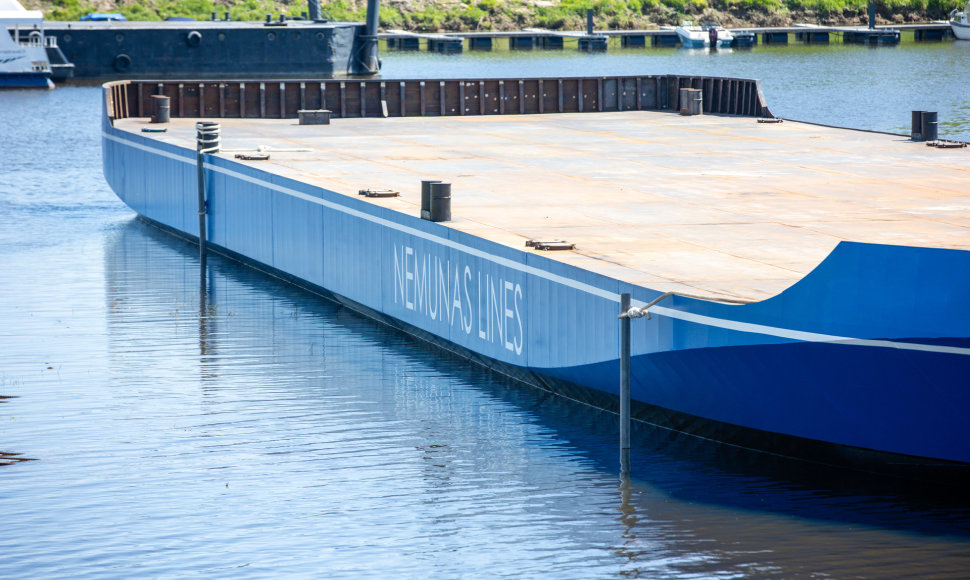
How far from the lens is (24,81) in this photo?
4213 inches

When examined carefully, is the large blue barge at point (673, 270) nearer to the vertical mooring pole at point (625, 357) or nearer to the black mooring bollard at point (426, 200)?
the black mooring bollard at point (426, 200)

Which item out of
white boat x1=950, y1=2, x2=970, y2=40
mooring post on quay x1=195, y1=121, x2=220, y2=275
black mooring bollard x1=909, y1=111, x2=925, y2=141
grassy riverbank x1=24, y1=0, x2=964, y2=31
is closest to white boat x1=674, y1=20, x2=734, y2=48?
grassy riverbank x1=24, y1=0, x2=964, y2=31

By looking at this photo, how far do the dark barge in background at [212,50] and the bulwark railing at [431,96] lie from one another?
194ft

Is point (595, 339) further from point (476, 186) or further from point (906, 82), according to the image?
point (906, 82)

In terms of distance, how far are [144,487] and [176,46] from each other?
321ft

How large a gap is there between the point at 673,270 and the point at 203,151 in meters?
18.4

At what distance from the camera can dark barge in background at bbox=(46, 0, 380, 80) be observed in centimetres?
11144

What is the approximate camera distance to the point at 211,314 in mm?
30922

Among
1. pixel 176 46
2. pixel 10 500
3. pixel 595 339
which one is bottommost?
pixel 10 500

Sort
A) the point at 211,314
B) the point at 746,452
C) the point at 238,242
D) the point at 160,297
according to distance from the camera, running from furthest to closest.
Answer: the point at 238,242 < the point at 160,297 < the point at 211,314 < the point at 746,452

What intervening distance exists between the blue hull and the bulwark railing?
61.4m

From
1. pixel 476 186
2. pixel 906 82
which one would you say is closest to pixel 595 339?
pixel 476 186

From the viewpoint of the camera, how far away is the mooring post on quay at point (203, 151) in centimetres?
3612

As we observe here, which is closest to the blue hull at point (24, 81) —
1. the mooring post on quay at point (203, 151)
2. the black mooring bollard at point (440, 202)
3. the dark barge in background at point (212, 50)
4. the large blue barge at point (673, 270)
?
the dark barge in background at point (212, 50)
